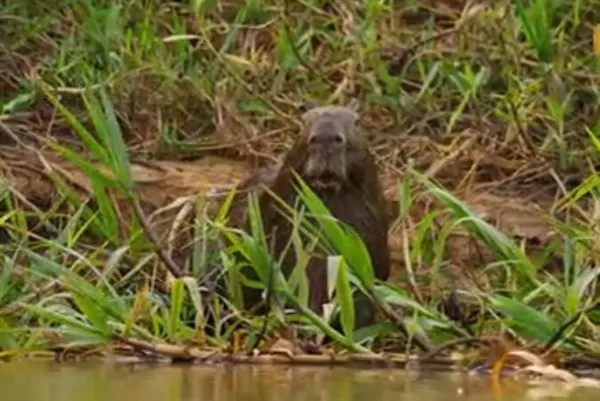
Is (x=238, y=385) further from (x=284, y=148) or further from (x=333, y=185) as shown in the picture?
(x=284, y=148)

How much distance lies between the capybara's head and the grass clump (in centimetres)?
24

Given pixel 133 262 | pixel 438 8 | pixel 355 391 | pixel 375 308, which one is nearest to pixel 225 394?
pixel 355 391

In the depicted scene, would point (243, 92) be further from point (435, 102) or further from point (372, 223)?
point (372, 223)

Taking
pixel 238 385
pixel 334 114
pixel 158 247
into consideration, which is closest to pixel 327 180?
pixel 334 114

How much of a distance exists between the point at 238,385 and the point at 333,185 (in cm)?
154

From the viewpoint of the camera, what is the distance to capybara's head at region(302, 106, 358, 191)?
18.6 ft

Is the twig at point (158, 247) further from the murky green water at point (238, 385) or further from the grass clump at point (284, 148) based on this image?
the murky green water at point (238, 385)

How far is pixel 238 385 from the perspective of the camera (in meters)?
4.25

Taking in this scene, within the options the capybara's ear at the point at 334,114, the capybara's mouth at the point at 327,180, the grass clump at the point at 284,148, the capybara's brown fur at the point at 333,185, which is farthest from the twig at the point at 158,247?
the capybara's ear at the point at 334,114

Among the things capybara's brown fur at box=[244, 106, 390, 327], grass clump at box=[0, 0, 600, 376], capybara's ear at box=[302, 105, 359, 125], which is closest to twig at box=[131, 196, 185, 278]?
grass clump at box=[0, 0, 600, 376]

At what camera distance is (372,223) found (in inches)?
229

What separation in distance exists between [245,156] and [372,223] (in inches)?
44.8

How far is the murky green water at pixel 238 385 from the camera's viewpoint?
4020mm

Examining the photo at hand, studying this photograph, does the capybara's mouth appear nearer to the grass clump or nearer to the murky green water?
the grass clump
